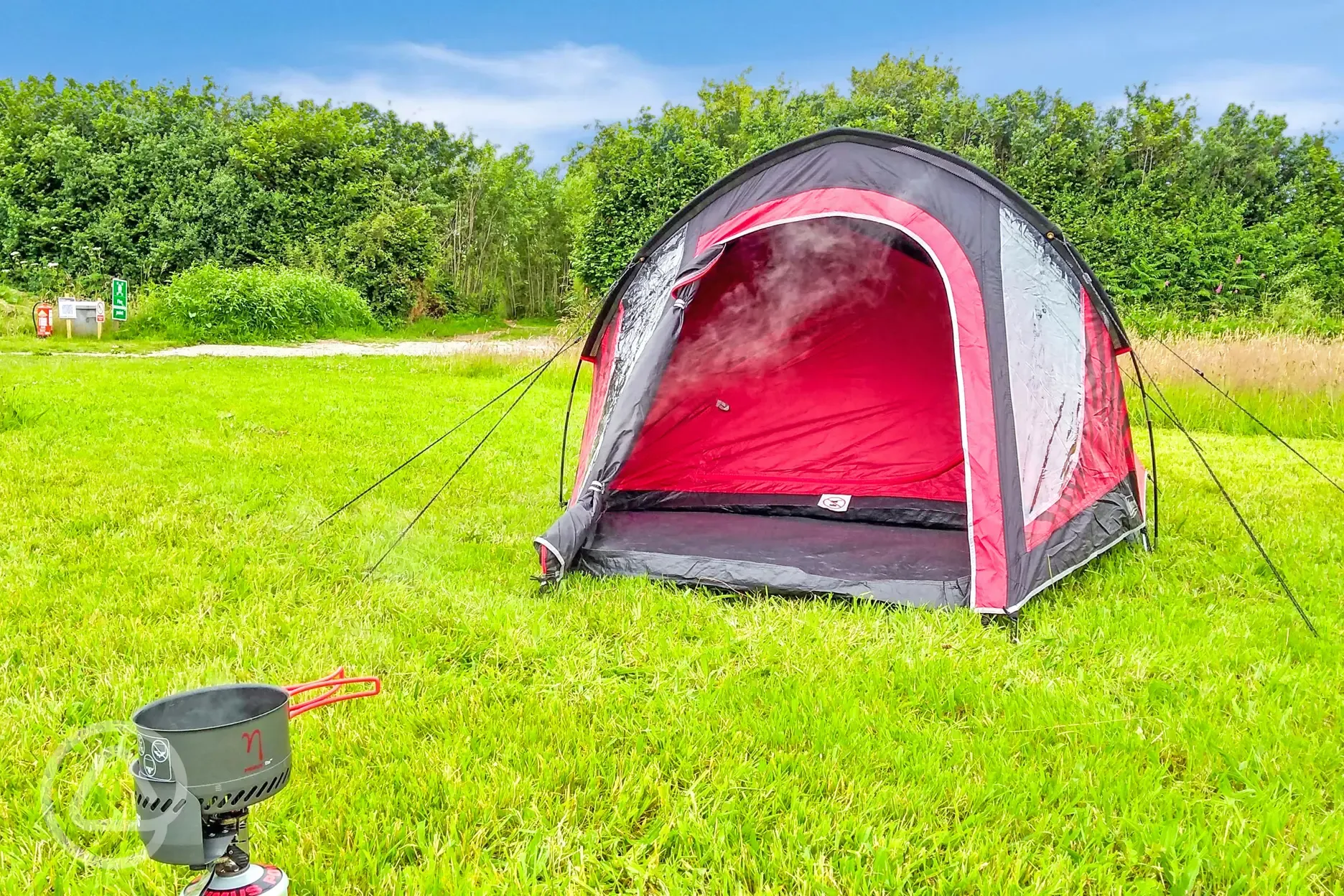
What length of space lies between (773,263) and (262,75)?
21.4 metres

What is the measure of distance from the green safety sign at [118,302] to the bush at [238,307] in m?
0.24

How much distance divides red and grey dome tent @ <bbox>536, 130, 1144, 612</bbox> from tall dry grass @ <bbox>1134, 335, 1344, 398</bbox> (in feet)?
14.3

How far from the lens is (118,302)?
42.7 ft

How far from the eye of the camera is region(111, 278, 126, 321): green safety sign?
13.0 m

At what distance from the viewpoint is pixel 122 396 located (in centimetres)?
646

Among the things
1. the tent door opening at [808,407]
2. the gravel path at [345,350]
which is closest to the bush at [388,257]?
the gravel path at [345,350]

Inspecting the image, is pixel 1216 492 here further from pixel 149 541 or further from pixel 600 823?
pixel 149 541

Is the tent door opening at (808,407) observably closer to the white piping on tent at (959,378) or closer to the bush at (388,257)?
the white piping on tent at (959,378)

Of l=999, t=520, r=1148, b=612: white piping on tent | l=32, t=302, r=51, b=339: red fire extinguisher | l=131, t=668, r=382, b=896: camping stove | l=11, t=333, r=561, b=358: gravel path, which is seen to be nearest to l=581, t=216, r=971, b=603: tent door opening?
l=999, t=520, r=1148, b=612: white piping on tent

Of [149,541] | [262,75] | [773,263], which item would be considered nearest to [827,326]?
[773,263]

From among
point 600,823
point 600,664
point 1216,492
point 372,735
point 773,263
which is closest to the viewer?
point 600,823

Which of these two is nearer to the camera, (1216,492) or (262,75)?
(1216,492)

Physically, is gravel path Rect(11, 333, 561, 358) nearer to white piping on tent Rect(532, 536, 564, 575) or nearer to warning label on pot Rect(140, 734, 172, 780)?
white piping on tent Rect(532, 536, 564, 575)

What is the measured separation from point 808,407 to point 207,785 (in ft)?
10.6
